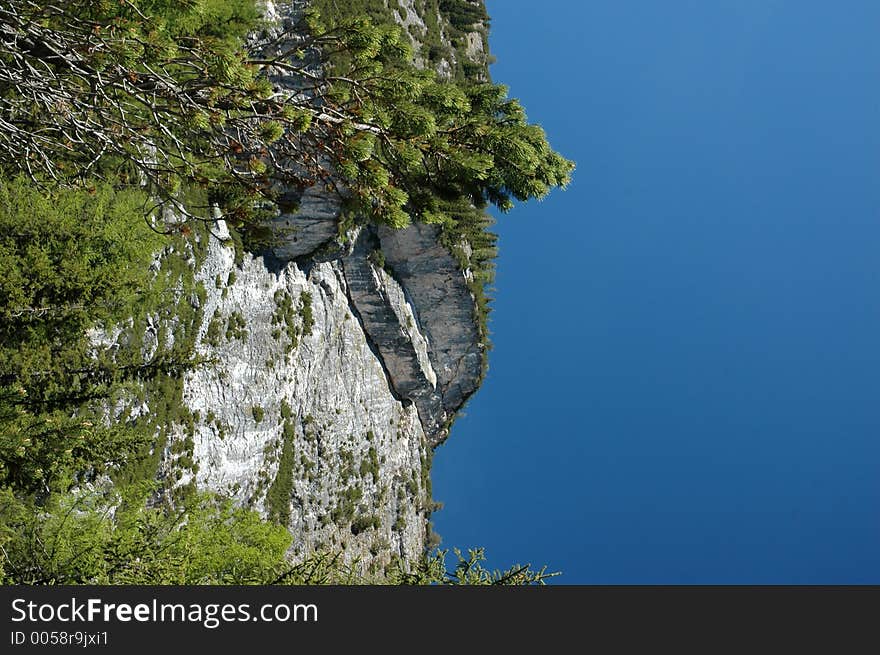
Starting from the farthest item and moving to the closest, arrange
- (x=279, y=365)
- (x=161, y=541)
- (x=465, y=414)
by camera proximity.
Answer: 1. (x=465, y=414)
2. (x=279, y=365)
3. (x=161, y=541)

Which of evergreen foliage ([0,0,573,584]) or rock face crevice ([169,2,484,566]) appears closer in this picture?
evergreen foliage ([0,0,573,584])

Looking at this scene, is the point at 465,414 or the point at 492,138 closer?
the point at 492,138

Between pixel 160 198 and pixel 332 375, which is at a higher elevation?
pixel 160 198

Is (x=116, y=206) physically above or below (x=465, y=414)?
below

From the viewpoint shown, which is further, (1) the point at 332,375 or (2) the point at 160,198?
(1) the point at 332,375

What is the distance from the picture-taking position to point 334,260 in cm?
2820

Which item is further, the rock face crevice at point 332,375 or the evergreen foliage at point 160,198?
the rock face crevice at point 332,375

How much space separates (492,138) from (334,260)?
20.7m

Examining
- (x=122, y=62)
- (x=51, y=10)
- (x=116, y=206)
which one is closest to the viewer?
(x=122, y=62)
